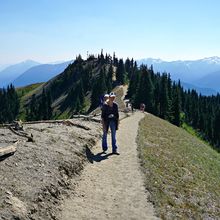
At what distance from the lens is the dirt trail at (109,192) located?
1497cm

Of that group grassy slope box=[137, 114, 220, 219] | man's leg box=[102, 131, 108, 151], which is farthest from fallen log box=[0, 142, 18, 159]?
man's leg box=[102, 131, 108, 151]

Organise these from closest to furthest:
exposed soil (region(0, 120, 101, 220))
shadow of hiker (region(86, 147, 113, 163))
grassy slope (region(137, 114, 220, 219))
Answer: exposed soil (region(0, 120, 101, 220)) < grassy slope (region(137, 114, 220, 219)) < shadow of hiker (region(86, 147, 113, 163))

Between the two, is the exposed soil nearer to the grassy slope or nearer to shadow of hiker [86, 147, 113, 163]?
shadow of hiker [86, 147, 113, 163]

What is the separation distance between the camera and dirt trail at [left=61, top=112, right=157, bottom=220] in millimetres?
14969

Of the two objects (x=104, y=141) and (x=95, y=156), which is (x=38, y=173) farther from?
(x=104, y=141)

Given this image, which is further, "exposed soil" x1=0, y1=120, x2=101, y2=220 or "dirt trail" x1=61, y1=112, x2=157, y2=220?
"dirt trail" x1=61, y1=112, x2=157, y2=220

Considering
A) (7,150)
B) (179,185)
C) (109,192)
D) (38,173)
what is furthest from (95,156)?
(7,150)

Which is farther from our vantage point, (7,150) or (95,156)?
(95,156)

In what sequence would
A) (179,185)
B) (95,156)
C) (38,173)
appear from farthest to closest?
(95,156)
(179,185)
(38,173)

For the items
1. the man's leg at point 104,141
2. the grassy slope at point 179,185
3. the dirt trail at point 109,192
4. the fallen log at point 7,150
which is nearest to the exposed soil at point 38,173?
the fallen log at point 7,150

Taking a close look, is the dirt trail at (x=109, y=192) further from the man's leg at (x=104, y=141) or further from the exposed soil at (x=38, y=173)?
the man's leg at (x=104, y=141)

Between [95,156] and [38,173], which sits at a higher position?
[38,173]

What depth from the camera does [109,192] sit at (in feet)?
56.8

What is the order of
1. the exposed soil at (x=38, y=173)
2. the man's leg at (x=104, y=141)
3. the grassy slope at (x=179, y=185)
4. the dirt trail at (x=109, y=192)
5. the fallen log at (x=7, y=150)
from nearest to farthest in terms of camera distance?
the exposed soil at (x=38, y=173)
the dirt trail at (x=109, y=192)
the grassy slope at (x=179, y=185)
the fallen log at (x=7, y=150)
the man's leg at (x=104, y=141)
